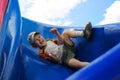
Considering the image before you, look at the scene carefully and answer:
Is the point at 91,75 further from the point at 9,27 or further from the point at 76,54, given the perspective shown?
the point at 76,54

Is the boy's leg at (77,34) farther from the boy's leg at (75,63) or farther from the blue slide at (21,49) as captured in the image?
the boy's leg at (75,63)

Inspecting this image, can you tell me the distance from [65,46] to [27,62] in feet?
1.21

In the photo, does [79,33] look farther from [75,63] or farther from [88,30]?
[75,63]

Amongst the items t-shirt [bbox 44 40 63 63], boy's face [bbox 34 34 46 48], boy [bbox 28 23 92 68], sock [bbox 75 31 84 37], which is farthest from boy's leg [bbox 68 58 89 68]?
boy's face [bbox 34 34 46 48]

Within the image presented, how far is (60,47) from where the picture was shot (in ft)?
7.84

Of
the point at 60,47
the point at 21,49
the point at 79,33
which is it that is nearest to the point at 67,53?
the point at 60,47

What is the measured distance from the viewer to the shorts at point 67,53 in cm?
232

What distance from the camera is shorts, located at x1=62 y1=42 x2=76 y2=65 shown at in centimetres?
232

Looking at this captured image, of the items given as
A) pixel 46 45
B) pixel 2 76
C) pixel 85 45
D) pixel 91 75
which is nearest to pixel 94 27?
pixel 85 45

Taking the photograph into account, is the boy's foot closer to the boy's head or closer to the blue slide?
the blue slide

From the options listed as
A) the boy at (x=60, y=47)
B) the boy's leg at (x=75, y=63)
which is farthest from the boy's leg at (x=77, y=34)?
the boy's leg at (x=75, y=63)

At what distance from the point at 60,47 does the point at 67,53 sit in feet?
0.31

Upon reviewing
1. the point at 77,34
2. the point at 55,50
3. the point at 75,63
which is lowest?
the point at 75,63

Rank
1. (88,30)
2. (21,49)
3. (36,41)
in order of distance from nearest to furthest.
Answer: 1. (21,49)
2. (88,30)
3. (36,41)
